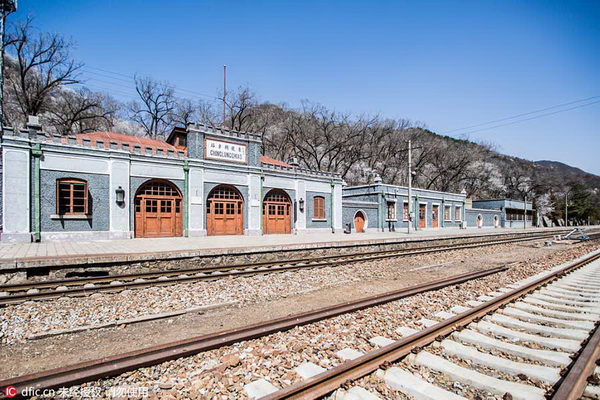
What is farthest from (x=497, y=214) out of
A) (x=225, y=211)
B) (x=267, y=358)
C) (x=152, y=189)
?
(x=267, y=358)

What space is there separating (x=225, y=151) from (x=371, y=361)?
1846cm

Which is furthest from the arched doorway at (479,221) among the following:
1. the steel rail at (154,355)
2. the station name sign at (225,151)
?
the steel rail at (154,355)

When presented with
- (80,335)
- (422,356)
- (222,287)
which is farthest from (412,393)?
(222,287)

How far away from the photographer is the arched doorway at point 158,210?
57.0 ft

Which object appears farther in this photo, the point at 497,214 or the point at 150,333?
the point at 497,214

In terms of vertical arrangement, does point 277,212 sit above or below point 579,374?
above

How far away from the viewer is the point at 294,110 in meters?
50.5

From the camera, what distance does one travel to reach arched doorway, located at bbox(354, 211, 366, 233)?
28469mm

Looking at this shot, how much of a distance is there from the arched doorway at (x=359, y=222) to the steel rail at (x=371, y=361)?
A: 22927 millimetres

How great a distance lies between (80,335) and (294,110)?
48657 mm

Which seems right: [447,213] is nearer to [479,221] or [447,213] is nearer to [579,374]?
[479,221]

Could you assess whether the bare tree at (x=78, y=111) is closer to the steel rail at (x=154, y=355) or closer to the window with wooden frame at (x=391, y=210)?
the window with wooden frame at (x=391, y=210)

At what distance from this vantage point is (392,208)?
31.9m

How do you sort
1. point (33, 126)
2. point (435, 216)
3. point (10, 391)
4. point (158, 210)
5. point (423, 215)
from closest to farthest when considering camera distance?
point (10, 391), point (33, 126), point (158, 210), point (423, 215), point (435, 216)
